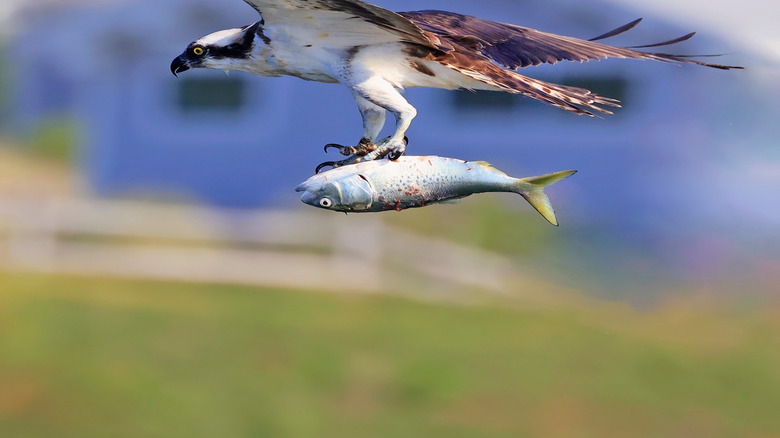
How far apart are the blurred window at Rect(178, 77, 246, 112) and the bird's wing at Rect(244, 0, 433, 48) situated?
401cm

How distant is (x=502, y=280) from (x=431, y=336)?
517 mm

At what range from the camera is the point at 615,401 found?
6.56 meters

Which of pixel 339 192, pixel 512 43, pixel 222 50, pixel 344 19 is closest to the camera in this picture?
pixel 339 192

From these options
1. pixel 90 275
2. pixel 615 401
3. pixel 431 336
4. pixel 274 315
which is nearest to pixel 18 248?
pixel 90 275

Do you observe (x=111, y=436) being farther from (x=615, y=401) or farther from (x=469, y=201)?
(x=615, y=401)

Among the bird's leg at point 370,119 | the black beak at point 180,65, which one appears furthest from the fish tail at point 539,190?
the black beak at point 180,65

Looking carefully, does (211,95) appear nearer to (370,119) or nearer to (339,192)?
(370,119)

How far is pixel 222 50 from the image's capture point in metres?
1.93

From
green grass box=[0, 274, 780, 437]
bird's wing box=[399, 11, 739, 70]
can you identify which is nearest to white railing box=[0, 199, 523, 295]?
green grass box=[0, 274, 780, 437]

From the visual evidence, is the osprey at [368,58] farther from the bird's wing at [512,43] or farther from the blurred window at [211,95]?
the blurred window at [211,95]

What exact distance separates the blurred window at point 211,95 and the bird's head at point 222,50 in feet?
12.6

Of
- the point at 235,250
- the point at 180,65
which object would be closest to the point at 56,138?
the point at 235,250

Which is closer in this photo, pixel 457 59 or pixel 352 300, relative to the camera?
pixel 457 59

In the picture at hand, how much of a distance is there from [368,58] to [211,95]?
414cm
